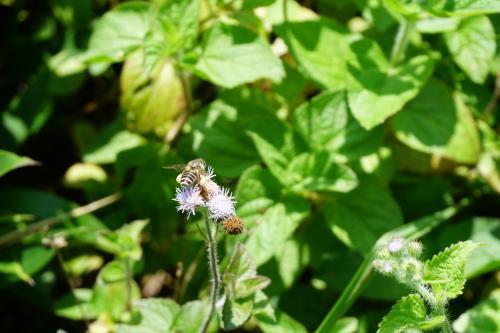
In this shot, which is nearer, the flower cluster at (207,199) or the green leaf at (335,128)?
the flower cluster at (207,199)

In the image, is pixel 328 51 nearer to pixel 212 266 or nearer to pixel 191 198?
pixel 212 266

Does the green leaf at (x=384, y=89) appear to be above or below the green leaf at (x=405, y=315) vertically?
above

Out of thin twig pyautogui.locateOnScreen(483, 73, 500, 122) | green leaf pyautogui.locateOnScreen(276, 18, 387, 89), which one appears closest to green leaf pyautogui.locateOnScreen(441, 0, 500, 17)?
green leaf pyautogui.locateOnScreen(276, 18, 387, 89)

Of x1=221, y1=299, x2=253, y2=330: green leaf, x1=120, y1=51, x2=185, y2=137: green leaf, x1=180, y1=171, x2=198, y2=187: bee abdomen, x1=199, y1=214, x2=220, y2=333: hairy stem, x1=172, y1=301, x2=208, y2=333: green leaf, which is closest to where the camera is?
x1=180, y1=171, x2=198, y2=187: bee abdomen

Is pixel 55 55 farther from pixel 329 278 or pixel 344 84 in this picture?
pixel 329 278

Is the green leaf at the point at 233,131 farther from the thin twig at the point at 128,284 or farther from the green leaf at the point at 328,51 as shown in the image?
the thin twig at the point at 128,284

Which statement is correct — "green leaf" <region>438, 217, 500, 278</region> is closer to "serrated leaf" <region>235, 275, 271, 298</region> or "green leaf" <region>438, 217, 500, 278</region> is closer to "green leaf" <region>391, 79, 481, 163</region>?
"green leaf" <region>391, 79, 481, 163</region>

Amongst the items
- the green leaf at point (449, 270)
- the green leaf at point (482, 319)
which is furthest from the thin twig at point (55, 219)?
the green leaf at point (482, 319)

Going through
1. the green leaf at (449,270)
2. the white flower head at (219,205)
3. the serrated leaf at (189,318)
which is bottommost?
the serrated leaf at (189,318)
